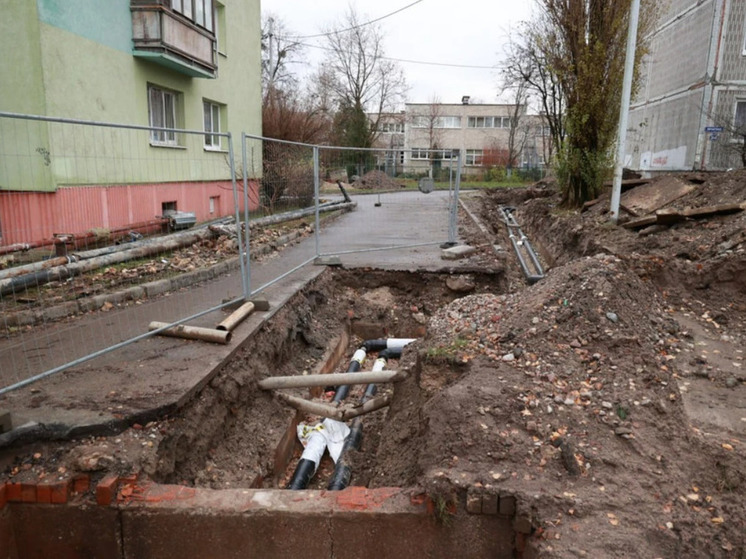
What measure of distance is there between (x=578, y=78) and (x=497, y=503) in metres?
11.9

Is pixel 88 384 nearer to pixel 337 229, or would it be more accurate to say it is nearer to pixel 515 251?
pixel 337 229

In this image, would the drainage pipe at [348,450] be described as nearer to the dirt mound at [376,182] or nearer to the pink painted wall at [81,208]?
the pink painted wall at [81,208]

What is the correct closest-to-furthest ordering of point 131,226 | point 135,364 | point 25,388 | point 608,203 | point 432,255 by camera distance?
point 25,388, point 135,364, point 131,226, point 432,255, point 608,203

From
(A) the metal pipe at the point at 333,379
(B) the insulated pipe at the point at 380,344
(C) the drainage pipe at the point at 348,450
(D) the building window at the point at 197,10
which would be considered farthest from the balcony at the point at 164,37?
(A) the metal pipe at the point at 333,379

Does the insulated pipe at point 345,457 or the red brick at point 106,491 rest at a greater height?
the red brick at point 106,491

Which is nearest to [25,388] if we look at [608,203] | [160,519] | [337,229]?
[160,519]

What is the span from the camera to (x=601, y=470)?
323cm

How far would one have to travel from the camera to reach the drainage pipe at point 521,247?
10004mm

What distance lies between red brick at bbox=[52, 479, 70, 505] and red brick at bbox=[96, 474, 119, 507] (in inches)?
7.6

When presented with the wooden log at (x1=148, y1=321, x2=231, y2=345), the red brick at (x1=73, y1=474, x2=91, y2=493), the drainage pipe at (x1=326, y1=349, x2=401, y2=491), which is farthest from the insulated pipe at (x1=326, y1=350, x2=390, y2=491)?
the red brick at (x1=73, y1=474, x2=91, y2=493)

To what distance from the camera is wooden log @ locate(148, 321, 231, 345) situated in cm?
505

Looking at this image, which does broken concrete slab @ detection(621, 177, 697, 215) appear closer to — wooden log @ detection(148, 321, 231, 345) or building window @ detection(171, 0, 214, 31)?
wooden log @ detection(148, 321, 231, 345)

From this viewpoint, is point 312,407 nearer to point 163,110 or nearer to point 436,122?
point 163,110

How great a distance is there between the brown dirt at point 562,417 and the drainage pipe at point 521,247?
10.2ft
